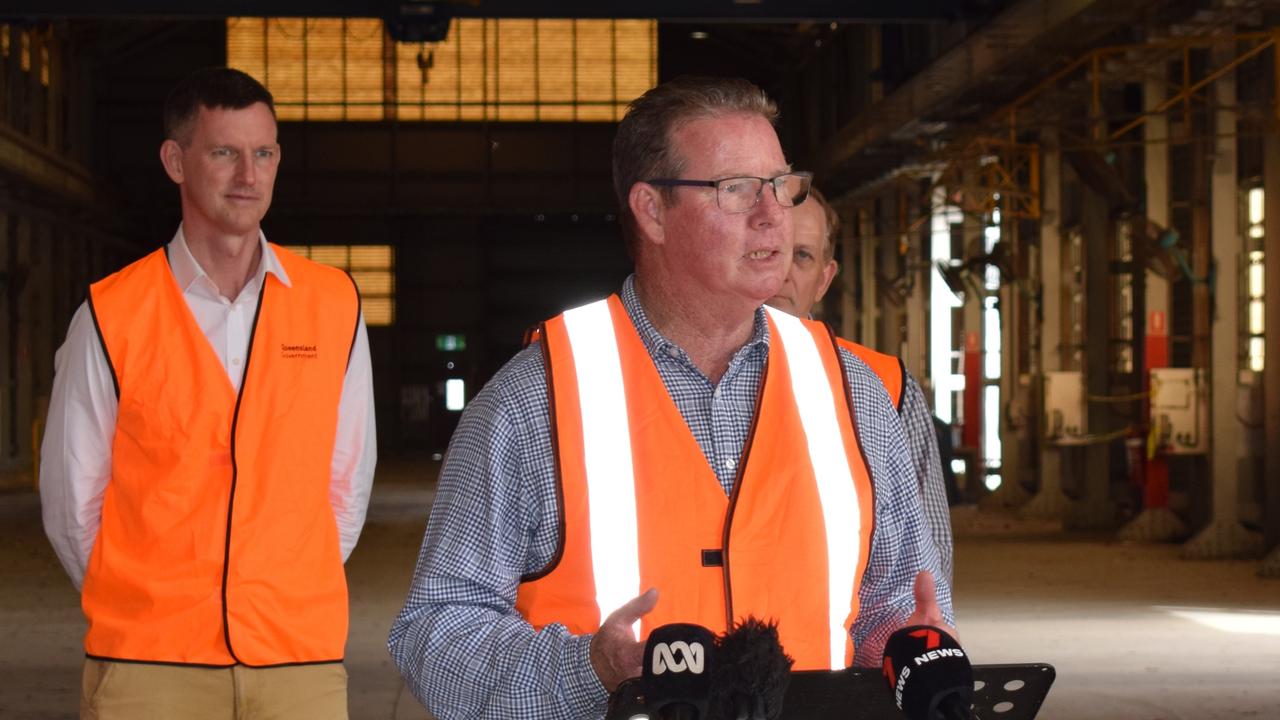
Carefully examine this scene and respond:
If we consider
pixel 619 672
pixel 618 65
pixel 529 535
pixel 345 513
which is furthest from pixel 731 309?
pixel 618 65

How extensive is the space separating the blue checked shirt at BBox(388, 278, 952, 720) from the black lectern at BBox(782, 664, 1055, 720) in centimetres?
32

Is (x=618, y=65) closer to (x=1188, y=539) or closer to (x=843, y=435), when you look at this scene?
(x=1188, y=539)

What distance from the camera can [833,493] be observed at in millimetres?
2674

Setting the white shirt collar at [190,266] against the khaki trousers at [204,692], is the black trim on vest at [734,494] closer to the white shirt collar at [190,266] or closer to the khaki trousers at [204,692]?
the khaki trousers at [204,692]

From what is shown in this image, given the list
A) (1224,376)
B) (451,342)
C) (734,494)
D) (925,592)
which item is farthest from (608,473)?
(451,342)

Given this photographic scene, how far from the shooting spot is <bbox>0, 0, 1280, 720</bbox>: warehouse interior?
1420cm

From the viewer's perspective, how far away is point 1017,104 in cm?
1898

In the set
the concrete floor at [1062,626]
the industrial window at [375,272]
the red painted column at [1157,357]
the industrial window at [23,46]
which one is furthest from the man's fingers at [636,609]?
the industrial window at [375,272]

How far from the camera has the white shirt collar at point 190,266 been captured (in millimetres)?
4105

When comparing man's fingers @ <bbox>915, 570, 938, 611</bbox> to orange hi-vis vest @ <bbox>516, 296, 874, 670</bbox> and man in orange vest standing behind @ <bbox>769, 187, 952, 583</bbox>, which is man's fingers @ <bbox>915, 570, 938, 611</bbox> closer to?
orange hi-vis vest @ <bbox>516, 296, 874, 670</bbox>

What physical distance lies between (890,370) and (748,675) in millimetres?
2075

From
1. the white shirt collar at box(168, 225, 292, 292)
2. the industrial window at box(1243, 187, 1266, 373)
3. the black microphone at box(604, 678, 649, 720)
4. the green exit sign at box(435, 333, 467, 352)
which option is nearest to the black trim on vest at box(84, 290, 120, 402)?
the white shirt collar at box(168, 225, 292, 292)

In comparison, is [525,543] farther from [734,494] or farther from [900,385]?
[900,385]

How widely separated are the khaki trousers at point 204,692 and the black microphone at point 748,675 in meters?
2.01
